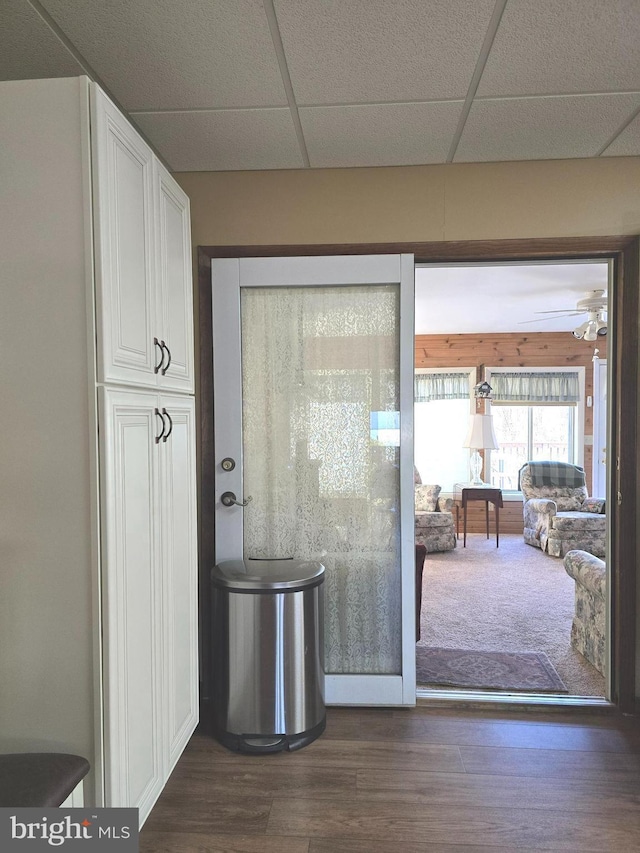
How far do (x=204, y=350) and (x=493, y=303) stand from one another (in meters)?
3.78

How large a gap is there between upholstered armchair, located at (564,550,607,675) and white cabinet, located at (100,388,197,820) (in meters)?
2.11

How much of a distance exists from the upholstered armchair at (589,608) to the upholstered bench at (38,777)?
99.0 inches

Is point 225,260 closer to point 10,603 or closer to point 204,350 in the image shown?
point 204,350

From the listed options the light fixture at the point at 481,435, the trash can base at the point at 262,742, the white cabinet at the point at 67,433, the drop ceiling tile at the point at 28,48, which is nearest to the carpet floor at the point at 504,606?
the light fixture at the point at 481,435

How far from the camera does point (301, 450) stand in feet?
8.97

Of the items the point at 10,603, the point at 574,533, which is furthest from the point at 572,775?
the point at 574,533

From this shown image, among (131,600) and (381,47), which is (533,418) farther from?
(131,600)

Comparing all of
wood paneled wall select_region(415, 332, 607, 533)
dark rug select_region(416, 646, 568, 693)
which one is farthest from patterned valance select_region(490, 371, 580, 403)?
dark rug select_region(416, 646, 568, 693)

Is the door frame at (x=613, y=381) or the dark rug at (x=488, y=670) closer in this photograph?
the door frame at (x=613, y=381)

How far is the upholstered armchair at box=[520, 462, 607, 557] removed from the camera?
6.01 metres

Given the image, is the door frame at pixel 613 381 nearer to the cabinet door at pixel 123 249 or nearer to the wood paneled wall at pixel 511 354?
the cabinet door at pixel 123 249

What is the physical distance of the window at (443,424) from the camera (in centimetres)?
774

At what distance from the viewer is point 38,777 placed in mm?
1356

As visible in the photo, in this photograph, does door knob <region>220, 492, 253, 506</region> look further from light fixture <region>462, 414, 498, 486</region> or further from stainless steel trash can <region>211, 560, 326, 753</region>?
light fixture <region>462, 414, 498, 486</region>
